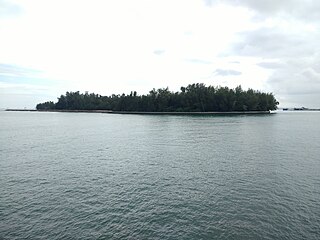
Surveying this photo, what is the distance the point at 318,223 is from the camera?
17.8 m

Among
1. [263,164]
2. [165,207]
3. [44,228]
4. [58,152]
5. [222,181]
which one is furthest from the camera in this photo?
[58,152]

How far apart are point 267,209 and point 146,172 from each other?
14.8 m

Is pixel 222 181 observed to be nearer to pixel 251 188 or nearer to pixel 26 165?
pixel 251 188

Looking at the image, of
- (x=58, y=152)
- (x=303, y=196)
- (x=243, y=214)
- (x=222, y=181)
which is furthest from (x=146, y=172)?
(x=58, y=152)

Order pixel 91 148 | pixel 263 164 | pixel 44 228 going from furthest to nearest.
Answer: pixel 91 148
pixel 263 164
pixel 44 228

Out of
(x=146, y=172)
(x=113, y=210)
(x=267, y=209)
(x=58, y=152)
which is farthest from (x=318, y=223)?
(x=58, y=152)

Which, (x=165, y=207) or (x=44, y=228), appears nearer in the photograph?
(x=44, y=228)

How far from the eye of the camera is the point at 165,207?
67.4 feet

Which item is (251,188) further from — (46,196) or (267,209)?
(46,196)

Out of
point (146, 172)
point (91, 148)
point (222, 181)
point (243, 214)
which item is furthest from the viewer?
point (91, 148)

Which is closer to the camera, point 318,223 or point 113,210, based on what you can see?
point 318,223

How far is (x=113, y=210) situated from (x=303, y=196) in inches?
656

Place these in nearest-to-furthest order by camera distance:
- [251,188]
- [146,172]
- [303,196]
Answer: [303,196]
[251,188]
[146,172]

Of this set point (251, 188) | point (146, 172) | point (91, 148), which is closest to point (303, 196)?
point (251, 188)
